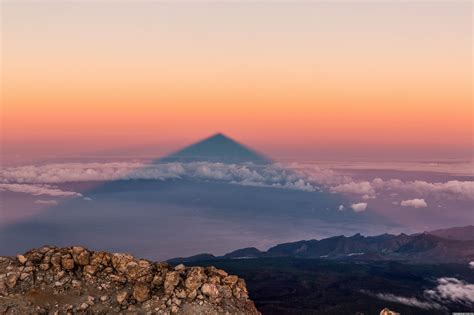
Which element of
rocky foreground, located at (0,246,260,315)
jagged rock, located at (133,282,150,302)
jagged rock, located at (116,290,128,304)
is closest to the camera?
rocky foreground, located at (0,246,260,315)

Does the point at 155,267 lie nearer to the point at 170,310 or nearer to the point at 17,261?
the point at 170,310

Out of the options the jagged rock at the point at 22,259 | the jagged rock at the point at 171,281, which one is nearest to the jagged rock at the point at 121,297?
the jagged rock at the point at 171,281

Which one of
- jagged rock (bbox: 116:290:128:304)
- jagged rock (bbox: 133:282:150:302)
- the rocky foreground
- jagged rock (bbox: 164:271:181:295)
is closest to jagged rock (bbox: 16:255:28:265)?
the rocky foreground

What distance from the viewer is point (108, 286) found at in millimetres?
38062

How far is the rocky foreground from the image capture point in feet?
120

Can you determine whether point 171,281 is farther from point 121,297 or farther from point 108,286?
point 108,286

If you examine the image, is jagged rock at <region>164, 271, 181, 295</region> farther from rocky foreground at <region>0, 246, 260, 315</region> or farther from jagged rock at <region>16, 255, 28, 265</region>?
jagged rock at <region>16, 255, 28, 265</region>

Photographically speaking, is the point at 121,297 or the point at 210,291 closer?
the point at 121,297

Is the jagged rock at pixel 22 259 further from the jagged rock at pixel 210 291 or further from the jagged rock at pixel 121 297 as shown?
the jagged rock at pixel 210 291

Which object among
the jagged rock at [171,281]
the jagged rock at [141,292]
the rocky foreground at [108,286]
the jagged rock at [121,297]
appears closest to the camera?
the rocky foreground at [108,286]

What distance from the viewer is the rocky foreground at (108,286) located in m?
36.5

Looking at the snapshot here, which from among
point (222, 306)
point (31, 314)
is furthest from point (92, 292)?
point (222, 306)

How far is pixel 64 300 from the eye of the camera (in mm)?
36875

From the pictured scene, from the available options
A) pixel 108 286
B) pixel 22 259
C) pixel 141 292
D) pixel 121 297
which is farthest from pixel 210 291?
pixel 22 259
